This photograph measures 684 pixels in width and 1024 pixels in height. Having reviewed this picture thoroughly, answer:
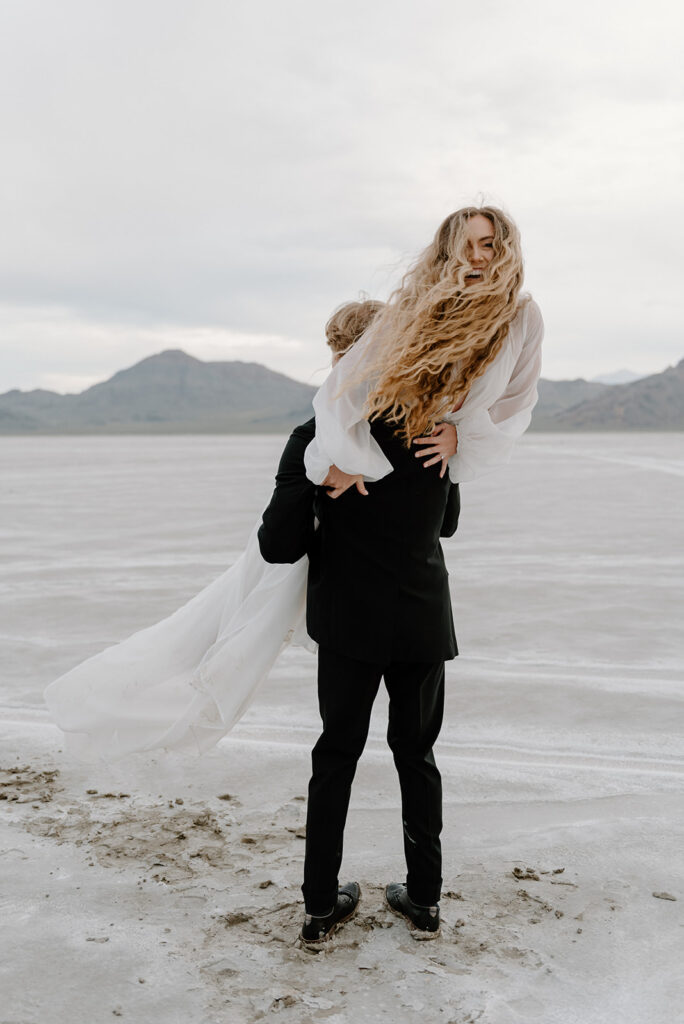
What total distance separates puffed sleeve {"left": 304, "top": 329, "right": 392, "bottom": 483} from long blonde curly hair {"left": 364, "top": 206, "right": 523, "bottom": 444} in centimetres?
4

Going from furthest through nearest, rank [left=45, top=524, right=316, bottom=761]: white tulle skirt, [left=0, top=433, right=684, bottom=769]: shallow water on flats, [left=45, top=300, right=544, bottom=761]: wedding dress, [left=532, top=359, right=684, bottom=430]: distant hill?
1. [left=532, top=359, right=684, bottom=430]: distant hill
2. [left=0, top=433, right=684, bottom=769]: shallow water on flats
3. [left=45, top=524, right=316, bottom=761]: white tulle skirt
4. [left=45, top=300, right=544, bottom=761]: wedding dress

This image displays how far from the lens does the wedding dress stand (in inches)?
100

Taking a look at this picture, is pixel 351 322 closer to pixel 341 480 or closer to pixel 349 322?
pixel 349 322

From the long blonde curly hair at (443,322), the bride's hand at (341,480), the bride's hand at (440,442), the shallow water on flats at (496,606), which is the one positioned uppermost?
the long blonde curly hair at (443,322)

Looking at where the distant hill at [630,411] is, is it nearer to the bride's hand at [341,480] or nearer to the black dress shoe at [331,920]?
the black dress shoe at [331,920]

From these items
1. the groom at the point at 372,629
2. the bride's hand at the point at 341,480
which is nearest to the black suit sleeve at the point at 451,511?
the groom at the point at 372,629

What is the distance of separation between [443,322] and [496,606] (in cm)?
591

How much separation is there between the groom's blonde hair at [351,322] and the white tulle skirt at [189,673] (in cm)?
78

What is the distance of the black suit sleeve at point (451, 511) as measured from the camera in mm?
2943

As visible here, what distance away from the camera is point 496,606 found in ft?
26.5

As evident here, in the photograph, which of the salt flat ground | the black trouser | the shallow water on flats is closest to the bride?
the black trouser

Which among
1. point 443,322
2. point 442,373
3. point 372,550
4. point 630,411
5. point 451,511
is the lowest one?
point 372,550

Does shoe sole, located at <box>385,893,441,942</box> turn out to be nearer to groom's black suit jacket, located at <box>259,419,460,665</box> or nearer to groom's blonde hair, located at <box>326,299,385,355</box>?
groom's black suit jacket, located at <box>259,419,460,665</box>

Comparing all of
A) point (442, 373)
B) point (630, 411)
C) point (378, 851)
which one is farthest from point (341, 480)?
point (630, 411)
